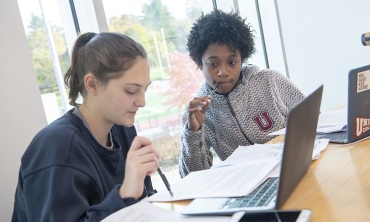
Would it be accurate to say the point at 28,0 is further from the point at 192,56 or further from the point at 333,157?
the point at 333,157

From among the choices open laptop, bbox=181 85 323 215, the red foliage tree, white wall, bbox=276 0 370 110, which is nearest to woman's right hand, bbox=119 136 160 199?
open laptop, bbox=181 85 323 215

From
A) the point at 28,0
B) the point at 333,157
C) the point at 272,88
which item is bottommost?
the point at 333,157

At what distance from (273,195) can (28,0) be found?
4.04ft

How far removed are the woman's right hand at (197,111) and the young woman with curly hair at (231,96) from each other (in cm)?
2

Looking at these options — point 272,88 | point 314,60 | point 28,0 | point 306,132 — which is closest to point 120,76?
point 306,132

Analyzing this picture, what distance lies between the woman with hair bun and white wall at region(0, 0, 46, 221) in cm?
19

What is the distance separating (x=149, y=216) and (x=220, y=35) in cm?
107

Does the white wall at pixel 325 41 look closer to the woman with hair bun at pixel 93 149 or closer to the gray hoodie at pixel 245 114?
the gray hoodie at pixel 245 114

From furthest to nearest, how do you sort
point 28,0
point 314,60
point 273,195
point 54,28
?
point 314,60 < point 54,28 < point 28,0 < point 273,195

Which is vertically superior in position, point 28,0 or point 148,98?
point 28,0

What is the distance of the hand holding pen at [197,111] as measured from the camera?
161cm

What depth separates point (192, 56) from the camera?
1904mm

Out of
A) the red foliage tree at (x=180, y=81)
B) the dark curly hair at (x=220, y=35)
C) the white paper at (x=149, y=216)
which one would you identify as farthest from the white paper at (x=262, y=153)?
the red foliage tree at (x=180, y=81)

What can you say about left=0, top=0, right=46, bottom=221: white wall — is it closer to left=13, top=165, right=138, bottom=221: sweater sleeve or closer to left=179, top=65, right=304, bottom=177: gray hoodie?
left=13, top=165, right=138, bottom=221: sweater sleeve
